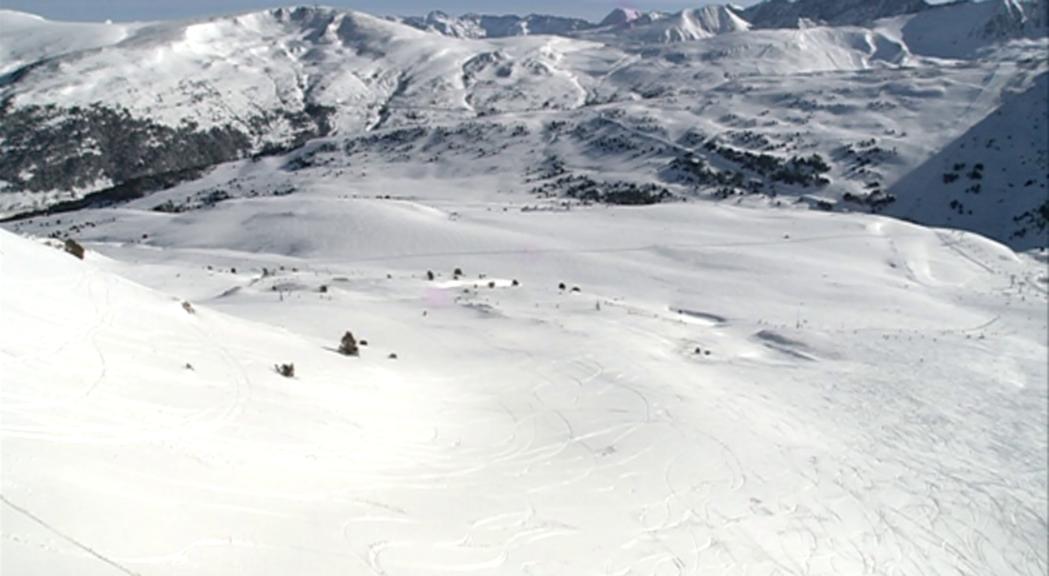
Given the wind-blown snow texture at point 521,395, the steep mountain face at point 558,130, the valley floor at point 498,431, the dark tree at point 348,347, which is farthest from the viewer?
the steep mountain face at point 558,130

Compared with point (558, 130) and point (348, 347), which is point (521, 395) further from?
point (558, 130)

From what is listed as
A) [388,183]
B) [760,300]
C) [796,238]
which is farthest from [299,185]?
[760,300]

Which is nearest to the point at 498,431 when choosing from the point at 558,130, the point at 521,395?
the point at 521,395

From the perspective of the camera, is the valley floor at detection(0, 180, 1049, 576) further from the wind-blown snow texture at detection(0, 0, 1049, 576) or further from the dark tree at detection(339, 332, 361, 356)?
the dark tree at detection(339, 332, 361, 356)

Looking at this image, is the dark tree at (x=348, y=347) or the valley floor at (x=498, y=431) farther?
the dark tree at (x=348, y=347)

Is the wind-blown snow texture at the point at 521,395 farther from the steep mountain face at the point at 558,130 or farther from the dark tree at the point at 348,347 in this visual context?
the steep mountain face at the point at 558,130

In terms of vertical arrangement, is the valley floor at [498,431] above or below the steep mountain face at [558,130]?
below

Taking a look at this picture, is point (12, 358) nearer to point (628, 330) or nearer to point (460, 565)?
point (460, 565)

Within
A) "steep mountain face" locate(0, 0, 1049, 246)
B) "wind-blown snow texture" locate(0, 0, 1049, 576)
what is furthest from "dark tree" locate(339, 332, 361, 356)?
"steep mountain face" locate(0, 0, 1049, 246)

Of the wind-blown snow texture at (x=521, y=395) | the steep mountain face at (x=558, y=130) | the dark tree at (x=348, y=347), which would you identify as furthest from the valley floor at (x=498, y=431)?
the steep mountain face at (x=558, y=130)
